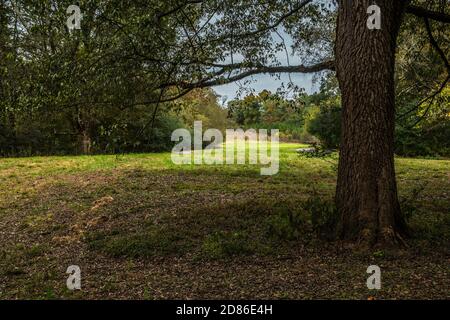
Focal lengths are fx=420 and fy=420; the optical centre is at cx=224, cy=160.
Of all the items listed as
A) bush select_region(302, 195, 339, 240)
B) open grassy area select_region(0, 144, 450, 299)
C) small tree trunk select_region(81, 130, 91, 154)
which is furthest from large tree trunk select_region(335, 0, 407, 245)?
small tree trunk select_region(81, 130, 91, 154)

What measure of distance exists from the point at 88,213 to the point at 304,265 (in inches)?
207

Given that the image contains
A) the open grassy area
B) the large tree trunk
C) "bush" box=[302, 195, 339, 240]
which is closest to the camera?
the open grassy area

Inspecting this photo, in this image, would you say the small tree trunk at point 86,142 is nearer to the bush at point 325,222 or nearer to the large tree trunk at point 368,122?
the bush at point 325,222

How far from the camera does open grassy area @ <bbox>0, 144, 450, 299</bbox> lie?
4.98 m

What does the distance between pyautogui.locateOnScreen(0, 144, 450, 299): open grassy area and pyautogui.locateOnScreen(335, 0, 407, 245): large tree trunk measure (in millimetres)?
446

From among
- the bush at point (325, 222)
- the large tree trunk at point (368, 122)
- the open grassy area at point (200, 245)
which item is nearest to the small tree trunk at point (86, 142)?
the open grassy area at point (200, 245)

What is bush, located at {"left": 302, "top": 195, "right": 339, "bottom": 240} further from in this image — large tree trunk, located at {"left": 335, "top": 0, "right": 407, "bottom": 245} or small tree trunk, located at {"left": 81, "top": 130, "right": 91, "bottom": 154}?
small tree trunk, located at {"left": 81, "top": 130, "right": 91, "bottom": 154}

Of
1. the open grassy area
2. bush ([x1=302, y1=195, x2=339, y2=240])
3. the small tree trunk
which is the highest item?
the small tree trunk

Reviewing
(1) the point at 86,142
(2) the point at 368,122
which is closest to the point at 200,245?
(2) the point at 368,122

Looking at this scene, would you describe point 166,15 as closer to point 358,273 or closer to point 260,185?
point 358,273

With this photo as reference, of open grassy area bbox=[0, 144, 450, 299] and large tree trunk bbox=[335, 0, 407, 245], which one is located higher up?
large tree trunk bbox=[335, 0, 407, 245]

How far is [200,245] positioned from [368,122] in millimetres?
3098

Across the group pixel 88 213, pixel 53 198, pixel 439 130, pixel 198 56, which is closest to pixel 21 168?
pixel 53 198

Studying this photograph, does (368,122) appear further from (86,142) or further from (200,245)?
(86,142)
